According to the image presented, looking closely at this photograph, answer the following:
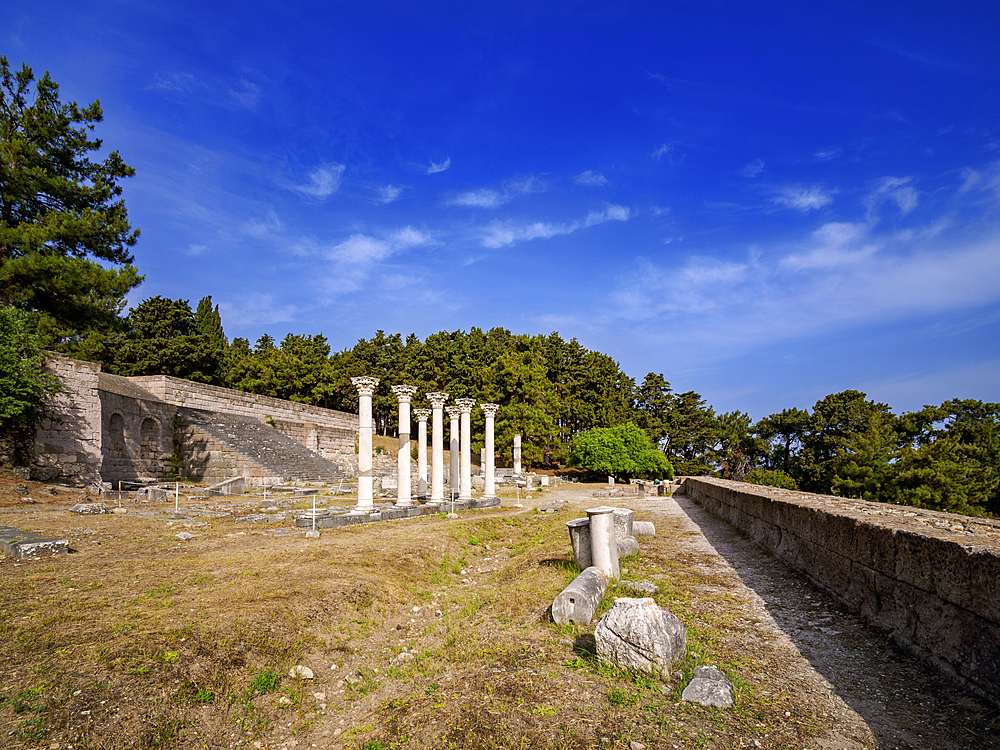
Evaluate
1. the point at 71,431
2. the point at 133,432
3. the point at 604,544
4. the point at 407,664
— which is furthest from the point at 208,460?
the point at 604,544

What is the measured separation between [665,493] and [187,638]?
3059cm

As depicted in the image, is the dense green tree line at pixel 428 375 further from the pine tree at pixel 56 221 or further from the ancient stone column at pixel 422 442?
the ancient stone column at pixel 422 442

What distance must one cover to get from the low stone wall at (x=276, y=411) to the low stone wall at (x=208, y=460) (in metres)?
2.39

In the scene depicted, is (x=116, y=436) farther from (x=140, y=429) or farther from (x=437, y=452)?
(x=437, y=452)

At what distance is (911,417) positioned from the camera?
46.5 metres

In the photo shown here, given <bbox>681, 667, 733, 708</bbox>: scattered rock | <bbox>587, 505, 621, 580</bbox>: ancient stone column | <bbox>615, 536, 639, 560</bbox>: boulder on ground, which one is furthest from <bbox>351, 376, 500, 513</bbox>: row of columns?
<bbox>681, 667, 733, 708</bbox>: scattered rock

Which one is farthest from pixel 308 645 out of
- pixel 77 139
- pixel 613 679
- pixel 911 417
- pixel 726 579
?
pixel 911 417

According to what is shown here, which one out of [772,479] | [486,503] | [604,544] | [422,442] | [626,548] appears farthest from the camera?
[772,479]

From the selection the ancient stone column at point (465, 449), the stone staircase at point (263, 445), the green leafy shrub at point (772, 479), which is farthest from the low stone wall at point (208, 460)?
the green leafy shrub at point (772, 479)

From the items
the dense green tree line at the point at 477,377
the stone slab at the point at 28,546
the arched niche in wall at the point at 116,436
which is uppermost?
the dense green tree line at the point at 477,377

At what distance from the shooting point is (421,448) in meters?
25.4

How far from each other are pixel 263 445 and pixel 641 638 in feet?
106

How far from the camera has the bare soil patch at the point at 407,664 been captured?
4.01 m

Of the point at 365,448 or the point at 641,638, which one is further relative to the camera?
the point at 365,448
